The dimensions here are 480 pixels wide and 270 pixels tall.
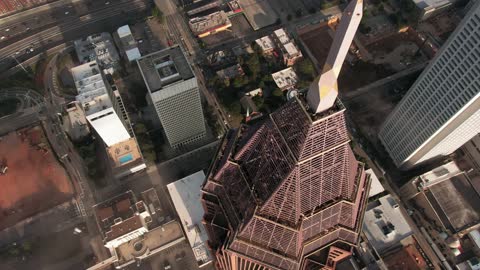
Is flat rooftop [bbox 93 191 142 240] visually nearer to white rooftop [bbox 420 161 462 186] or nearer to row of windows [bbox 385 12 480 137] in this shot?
white rooftop [bbox 420 161 462 186]

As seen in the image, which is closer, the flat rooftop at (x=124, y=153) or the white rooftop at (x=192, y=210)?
the white rooftop at (x=192, y=210)

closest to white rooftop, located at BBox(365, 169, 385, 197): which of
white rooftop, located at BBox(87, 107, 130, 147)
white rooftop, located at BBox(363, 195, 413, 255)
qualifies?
white rooftop, located at BBox(363, 195, 413, 255)

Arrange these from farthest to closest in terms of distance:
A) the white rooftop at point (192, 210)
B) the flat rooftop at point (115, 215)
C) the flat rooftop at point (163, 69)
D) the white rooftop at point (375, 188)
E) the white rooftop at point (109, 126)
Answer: the white rooftop at point (375, 188)
the white rooftop at point (192, 210)
the white rooftop at point (109, 126)
the flat rooftop at point (115, 215)
the flat rooftop at point (163, 69)

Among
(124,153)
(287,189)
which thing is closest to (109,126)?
(124,153)

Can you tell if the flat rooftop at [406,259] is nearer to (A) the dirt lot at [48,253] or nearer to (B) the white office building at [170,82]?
(B) the white office building at [170,82]

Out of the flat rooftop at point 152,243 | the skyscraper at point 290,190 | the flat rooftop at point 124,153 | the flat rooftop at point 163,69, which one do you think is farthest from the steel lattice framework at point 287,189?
the flat rooftop at point 124,153

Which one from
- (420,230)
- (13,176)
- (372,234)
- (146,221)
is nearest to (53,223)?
(13,176)

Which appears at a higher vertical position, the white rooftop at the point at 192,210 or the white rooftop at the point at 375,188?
the white rooftop at the point at 192,210
